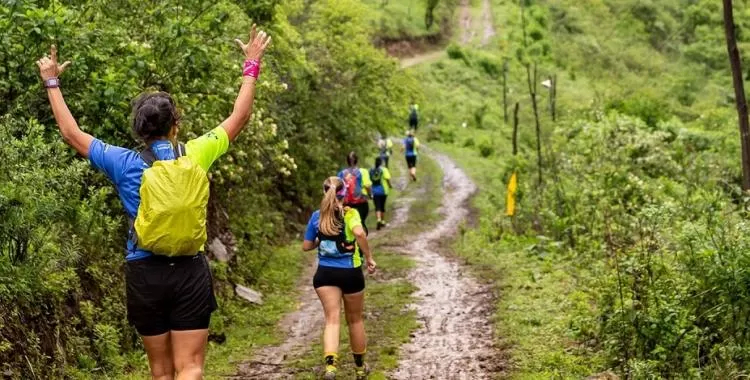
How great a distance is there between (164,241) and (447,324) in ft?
23.3

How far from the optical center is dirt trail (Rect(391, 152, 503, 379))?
8516mm

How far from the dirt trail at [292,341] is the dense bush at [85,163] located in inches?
34.4

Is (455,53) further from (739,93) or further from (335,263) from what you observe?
(335,263)

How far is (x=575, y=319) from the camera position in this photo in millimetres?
9539

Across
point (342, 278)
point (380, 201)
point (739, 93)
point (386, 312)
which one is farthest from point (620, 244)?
point (380, 201)

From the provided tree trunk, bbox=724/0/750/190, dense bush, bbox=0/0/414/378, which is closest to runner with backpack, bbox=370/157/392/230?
dense bush, bbox=0/0/414/378

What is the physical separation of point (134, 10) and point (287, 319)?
439 centimetres

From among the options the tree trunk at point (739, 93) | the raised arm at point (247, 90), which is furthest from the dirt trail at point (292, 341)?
the tree trunk at point (739, 93)

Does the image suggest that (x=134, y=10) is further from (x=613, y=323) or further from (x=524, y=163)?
(x=524, y=163)

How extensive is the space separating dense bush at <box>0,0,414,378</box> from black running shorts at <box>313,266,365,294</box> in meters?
1.90

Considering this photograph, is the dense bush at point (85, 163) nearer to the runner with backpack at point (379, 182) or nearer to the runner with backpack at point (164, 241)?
the runner with backpack at point (164, 241)

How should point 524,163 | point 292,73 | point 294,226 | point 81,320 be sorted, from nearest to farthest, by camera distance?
point 81,320 < point 292,73 < point 294,226 < point 524,163

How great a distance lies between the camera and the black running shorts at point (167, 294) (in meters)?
4.24

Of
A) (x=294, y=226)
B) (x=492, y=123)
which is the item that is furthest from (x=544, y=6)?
(x=294, y=226)
